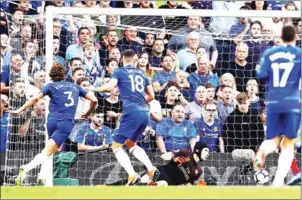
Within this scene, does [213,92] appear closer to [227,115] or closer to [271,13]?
[227,115]

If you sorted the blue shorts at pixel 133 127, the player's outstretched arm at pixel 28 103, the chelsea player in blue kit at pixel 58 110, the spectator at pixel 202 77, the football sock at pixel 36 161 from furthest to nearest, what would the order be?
A: the spectator at pixel 202 77 < the blue shorts at pixel 133 127 < the chelsea player in blue kit at pixel 58 110 < the football sock at pixel 36 161 < the player's outstretched arm at pixel 28 103

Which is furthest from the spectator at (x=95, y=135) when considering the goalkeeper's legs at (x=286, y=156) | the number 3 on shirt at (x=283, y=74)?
the number 3 on shirt at (x=283, y=74)

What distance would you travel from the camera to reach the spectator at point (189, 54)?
14.6 meters

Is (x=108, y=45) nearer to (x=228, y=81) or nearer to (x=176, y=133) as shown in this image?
(x=176, y=133)

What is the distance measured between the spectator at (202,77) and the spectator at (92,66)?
1152mm

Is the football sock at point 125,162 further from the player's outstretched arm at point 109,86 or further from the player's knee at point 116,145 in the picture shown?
the player's outstretched arm at point 109,86

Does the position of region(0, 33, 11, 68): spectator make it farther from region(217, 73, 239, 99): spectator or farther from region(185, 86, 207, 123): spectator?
region(217, 73, 239, 99): spectator

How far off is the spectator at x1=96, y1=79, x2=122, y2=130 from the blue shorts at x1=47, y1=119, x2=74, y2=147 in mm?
744

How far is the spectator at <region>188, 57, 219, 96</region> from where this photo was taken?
47.3 feet

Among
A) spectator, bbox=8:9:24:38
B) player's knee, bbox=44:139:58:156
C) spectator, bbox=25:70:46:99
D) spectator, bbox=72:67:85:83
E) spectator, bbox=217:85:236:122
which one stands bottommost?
player's knee, bbox=44:139:58:156

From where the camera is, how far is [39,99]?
43.5ft

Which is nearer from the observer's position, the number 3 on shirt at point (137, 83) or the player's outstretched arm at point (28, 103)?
the player's outstretched arm at point (28, 103)

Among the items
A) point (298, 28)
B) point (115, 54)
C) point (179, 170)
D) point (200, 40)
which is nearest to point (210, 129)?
point (179, 170)

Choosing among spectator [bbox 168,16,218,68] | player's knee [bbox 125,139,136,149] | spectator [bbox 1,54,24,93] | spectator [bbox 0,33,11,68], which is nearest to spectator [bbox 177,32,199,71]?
spectator [bbox 168,16,218,68]
